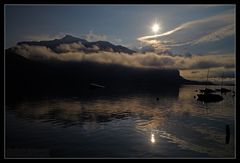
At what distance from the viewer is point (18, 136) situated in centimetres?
2856

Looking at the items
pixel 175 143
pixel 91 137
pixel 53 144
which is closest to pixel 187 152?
pixel 175 143

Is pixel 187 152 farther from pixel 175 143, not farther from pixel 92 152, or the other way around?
pixel 92 152

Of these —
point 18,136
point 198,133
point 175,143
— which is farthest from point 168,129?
point 18,136

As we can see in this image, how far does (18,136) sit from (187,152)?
19964 mm

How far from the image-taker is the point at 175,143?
26203mm

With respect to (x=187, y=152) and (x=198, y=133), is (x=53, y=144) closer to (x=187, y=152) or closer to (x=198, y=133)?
(x=187, y=152)

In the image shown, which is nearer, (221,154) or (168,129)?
(221,154)
